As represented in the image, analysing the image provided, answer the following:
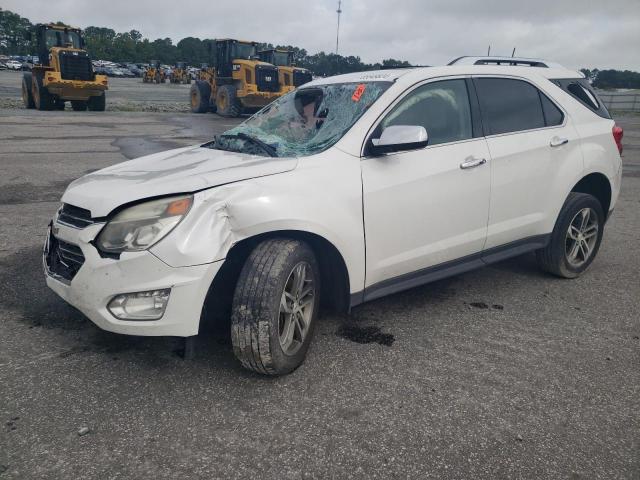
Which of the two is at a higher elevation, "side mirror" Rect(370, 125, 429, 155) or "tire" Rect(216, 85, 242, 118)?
"tire" Rect(216, 85, 242, 118)

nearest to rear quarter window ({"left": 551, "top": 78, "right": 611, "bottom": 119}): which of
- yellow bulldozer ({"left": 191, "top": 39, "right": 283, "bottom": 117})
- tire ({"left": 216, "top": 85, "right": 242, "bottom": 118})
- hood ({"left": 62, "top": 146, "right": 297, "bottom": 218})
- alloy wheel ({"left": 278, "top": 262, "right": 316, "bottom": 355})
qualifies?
hood ({"left": 62, "top": 146, "right": 297, "bottom": 218})

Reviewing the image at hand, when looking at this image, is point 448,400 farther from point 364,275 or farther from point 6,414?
point 6,414

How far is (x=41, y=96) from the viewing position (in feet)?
66.1

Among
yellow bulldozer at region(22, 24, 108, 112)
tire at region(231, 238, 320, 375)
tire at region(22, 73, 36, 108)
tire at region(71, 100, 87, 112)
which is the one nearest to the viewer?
tire at region(231, 238, 320, 375)

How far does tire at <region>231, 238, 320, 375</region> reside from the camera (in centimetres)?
264

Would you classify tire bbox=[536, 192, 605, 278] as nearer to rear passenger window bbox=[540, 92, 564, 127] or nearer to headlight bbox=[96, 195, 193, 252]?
rear passenger window bbox=[540, 92, 564, 127]

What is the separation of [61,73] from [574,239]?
64.8 feet

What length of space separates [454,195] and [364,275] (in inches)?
32.7

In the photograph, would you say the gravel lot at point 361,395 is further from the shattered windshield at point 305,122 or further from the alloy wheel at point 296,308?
the shattered windshield at point 305,122

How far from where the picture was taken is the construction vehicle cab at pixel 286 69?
21953mm

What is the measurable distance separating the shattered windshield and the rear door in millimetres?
931

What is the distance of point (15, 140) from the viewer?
11734 millimetres

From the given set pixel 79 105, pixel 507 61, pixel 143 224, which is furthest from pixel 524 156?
pixel 79 105

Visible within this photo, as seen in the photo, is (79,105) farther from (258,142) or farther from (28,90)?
(258,142)
